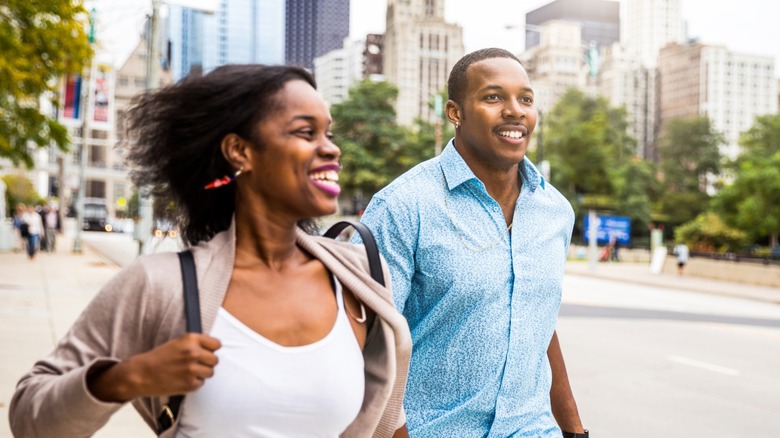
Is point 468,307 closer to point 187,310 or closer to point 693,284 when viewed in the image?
point 187,310

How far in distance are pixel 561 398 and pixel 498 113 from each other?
3.37 ft

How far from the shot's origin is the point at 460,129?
3078 mm

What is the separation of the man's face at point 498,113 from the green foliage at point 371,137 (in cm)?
6157

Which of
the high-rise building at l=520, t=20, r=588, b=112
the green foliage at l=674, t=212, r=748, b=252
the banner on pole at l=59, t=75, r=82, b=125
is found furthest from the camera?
the high-rise building at l=520, t=20, r=588, b=112

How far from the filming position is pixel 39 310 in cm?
1354

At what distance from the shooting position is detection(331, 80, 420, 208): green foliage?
2569 inches

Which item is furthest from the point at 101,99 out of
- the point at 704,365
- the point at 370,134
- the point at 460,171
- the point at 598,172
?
the point at 598,172

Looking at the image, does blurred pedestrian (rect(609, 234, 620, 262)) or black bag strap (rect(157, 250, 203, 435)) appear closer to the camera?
black bag strap (rect(157, 250, 203, 435))

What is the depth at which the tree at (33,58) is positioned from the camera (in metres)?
16.9

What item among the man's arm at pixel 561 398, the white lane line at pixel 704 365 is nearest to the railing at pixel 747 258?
the white lane line at pixel 704 365

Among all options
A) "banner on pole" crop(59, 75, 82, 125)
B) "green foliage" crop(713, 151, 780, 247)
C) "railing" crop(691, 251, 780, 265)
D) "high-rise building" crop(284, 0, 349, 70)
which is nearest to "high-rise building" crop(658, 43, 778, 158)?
"green foliage" crop(713, 151, 780, 247)

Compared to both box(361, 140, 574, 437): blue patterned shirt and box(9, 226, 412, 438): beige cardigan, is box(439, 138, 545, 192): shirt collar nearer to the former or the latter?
box(361, 140, 574, 437): blue patterned shirt

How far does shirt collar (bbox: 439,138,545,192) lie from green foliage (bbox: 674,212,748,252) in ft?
128

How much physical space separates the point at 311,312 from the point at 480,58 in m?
1.36
